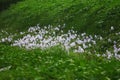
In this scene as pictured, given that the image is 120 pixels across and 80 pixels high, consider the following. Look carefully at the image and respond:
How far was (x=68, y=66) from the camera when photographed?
32.3ft

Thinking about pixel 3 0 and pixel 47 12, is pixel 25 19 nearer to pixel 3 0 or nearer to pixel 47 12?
pixel 47 12

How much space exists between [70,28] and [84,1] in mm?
3063

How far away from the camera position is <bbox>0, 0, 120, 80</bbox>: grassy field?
356 inches

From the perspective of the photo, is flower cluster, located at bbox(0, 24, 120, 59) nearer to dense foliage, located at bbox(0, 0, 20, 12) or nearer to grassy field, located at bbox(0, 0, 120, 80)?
grassy field, located at bbox(0, 0, 120, 80)

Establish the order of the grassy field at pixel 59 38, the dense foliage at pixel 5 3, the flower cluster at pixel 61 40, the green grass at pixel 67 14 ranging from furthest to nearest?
the dense foliage at pixel 5 3 < the green grass at pixel 67 14 < the flower cluster at pixel 61 40 < the grassy field at pixel 59 38

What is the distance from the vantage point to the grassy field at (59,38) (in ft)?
29.6

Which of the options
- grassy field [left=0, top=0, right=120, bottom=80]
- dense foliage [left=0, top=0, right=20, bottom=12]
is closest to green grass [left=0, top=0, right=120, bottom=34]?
grassy field [left=0, top=0, right=120, bottom=80]

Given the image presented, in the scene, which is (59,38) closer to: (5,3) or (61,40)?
(61,40)

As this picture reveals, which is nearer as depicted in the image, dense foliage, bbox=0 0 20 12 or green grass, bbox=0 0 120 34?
green grass, bbox=0 0 120 34

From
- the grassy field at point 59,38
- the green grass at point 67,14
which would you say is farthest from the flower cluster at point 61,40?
the green grass at point 67,14

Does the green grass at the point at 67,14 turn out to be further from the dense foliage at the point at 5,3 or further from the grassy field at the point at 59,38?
the dense foliage at the point at 5,3

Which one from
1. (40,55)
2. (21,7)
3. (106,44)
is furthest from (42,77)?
(21,7)

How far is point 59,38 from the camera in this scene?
61.9ft

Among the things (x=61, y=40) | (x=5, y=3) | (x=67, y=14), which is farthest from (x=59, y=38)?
(x=5, y=3)
